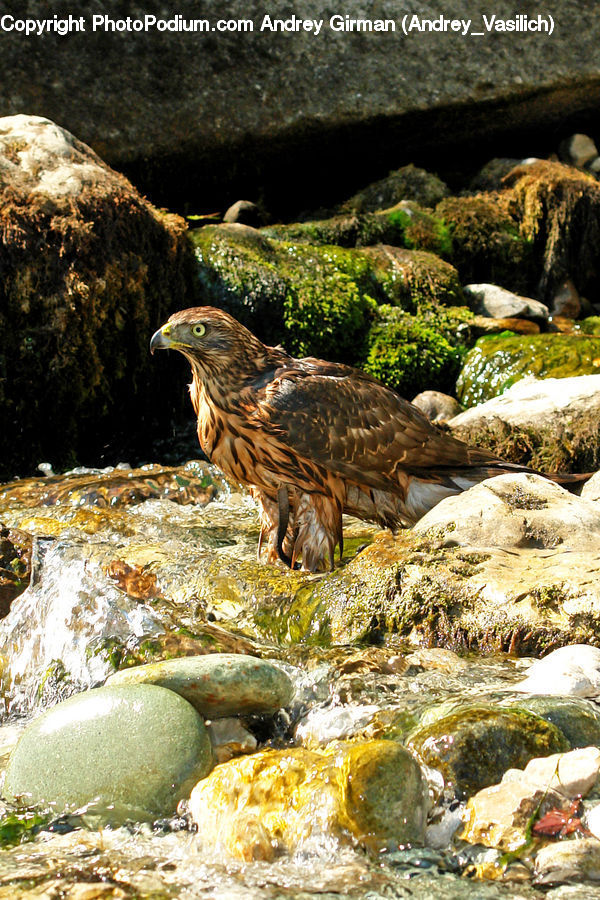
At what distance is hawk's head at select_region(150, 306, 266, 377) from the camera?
4.94m

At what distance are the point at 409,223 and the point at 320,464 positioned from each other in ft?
23.5

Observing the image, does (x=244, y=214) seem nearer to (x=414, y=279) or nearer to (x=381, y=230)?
(x=381, y=230)

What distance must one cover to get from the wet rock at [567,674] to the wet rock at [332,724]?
1.95 feet

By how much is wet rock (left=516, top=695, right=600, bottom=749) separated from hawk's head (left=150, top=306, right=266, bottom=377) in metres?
2.61

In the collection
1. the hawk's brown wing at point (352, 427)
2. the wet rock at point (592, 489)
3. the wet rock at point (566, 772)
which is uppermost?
the hawk's brown wing at point (352, 427)

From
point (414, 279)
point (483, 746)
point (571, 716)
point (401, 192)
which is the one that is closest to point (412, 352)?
point (414, 279)

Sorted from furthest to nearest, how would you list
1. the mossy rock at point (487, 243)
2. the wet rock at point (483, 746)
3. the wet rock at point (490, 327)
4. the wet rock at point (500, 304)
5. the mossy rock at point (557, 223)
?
the mossy rock at point (557, 223)
the mossy rock at point (487, 243)
the wet rock at point (500, 304)
the wet rock at point (490, 327)
the wet rock at point (483, 746)

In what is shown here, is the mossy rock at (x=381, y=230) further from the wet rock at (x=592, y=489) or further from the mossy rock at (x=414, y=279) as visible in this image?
the wet rock at (x=592, y=489)

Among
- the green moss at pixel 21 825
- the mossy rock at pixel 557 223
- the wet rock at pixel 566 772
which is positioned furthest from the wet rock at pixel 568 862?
the mossy rock at pixel 557 223

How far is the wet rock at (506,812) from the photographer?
252cm

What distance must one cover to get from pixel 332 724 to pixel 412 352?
6.49m

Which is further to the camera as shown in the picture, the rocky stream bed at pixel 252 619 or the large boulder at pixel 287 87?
the large boulder at pixel 287 87

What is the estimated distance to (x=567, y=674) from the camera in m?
3.29

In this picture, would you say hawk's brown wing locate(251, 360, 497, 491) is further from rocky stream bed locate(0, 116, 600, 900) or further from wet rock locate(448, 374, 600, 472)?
wet rock locate(448, 374, 600, 472)
